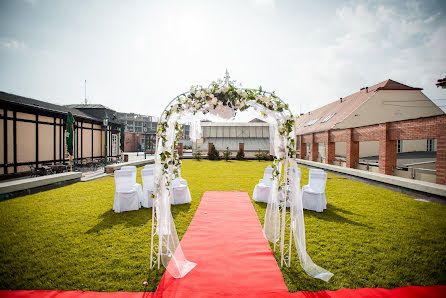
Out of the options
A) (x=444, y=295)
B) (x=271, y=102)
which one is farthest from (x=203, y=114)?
(x=444, y=295)

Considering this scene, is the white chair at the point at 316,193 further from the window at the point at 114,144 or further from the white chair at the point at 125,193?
the window at the point at 114,144

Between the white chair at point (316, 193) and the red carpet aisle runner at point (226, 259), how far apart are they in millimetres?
1951

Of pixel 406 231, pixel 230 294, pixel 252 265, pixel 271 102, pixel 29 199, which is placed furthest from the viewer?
pixel 29 199

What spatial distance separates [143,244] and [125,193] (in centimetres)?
241

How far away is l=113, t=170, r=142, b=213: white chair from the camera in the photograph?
19.9 ft

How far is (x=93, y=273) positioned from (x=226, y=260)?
7.25ft

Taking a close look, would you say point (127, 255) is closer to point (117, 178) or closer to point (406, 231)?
point (117, 178)

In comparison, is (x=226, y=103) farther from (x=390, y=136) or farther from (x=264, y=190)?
(x=390, y=136)

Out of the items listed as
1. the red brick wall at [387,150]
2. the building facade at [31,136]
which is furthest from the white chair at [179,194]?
the red brick wall at [387,150]

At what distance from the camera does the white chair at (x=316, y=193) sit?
20.6 ft

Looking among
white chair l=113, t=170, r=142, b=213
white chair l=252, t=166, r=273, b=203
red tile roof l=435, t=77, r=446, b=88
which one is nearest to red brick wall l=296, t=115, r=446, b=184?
red tile roof l=435, t=77, r=446, b=88

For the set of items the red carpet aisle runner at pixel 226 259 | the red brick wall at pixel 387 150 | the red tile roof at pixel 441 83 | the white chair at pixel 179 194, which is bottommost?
the red carpet aisle runner at pixel 226 259

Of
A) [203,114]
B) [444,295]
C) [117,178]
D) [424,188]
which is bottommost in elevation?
[444,295]

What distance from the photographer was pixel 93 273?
10.6 ft
